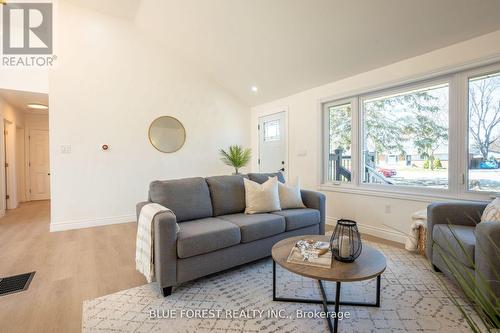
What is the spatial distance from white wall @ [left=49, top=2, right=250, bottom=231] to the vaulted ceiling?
1.21ft

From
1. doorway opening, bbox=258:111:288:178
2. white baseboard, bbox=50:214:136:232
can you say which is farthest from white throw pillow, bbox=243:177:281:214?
white baseboard, bbox=50:214:136:232

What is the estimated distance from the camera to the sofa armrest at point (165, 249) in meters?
2.00

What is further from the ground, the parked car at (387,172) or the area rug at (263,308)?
the parked car at (387,172)

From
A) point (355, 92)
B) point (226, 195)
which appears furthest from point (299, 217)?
point (355, 92)

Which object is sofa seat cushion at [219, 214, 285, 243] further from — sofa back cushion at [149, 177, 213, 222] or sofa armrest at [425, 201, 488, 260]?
sofa armrest at [425, 201, 488, 260]

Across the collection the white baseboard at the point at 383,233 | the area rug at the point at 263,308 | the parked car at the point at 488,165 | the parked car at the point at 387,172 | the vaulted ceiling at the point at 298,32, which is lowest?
the area rug at the point at 263,308

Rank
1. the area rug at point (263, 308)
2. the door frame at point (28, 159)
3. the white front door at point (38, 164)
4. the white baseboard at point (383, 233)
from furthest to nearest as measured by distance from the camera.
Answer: the white front door at point (38, 164) → the door frame at point (28, 159) → the white baseboard at point (383, 233) → the area rug at point (263, 308)

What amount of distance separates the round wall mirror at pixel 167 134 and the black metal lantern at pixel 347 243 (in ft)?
12.3

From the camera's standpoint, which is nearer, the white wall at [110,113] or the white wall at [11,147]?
the white wall at [110,113]

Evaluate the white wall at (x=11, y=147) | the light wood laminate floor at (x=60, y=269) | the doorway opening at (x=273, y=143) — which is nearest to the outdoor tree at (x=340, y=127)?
the doorway opening at (x=273, y=143)

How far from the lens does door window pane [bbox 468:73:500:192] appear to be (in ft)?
8.53

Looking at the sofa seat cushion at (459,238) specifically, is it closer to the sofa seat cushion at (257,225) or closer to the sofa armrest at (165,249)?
the sofa seat cushion at (257,225)

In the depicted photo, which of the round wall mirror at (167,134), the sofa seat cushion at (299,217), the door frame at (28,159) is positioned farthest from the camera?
the door frame at (28,159)

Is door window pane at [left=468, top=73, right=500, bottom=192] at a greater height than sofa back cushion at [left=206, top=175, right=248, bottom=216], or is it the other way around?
door window pane at [left=468, top=73, right=500, bottom=192]
